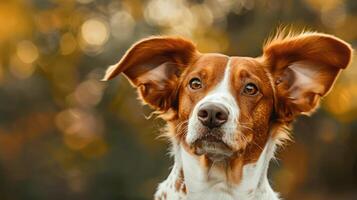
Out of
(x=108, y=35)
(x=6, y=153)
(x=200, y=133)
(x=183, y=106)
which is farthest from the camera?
(x=6, y=153)

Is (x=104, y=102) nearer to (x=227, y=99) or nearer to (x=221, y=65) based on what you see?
(x=221, y=65)

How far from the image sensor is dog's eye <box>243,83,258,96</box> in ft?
14.6

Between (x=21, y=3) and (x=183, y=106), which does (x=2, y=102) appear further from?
(x=183, y=106)

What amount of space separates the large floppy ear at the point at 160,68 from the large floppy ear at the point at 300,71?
15.7 inches

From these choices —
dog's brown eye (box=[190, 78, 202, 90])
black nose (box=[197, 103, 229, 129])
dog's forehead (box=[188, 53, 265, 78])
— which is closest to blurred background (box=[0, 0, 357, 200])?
dog's forehead (box=[188, 53, 265, 78])

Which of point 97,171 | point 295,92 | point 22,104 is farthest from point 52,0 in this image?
point 295,92

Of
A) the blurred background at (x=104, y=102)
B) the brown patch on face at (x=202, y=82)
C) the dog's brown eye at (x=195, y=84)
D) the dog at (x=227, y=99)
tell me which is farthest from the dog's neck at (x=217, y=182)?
the blurred background at (x=104, y=102)

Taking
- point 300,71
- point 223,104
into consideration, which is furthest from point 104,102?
point 223,104

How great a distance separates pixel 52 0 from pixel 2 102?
87.5 inches

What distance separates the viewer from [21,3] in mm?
19047

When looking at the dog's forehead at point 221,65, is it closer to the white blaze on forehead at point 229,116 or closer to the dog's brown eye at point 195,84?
the dog's brown eye at point 195,84

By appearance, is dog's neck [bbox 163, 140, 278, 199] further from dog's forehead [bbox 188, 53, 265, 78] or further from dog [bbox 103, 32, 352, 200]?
dog's forehead [bbox 188, 53, 265, 78]

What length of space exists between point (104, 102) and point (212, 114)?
48.5 ft

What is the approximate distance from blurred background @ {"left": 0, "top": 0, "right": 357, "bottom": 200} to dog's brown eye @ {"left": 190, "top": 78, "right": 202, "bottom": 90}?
1309 centimetres
